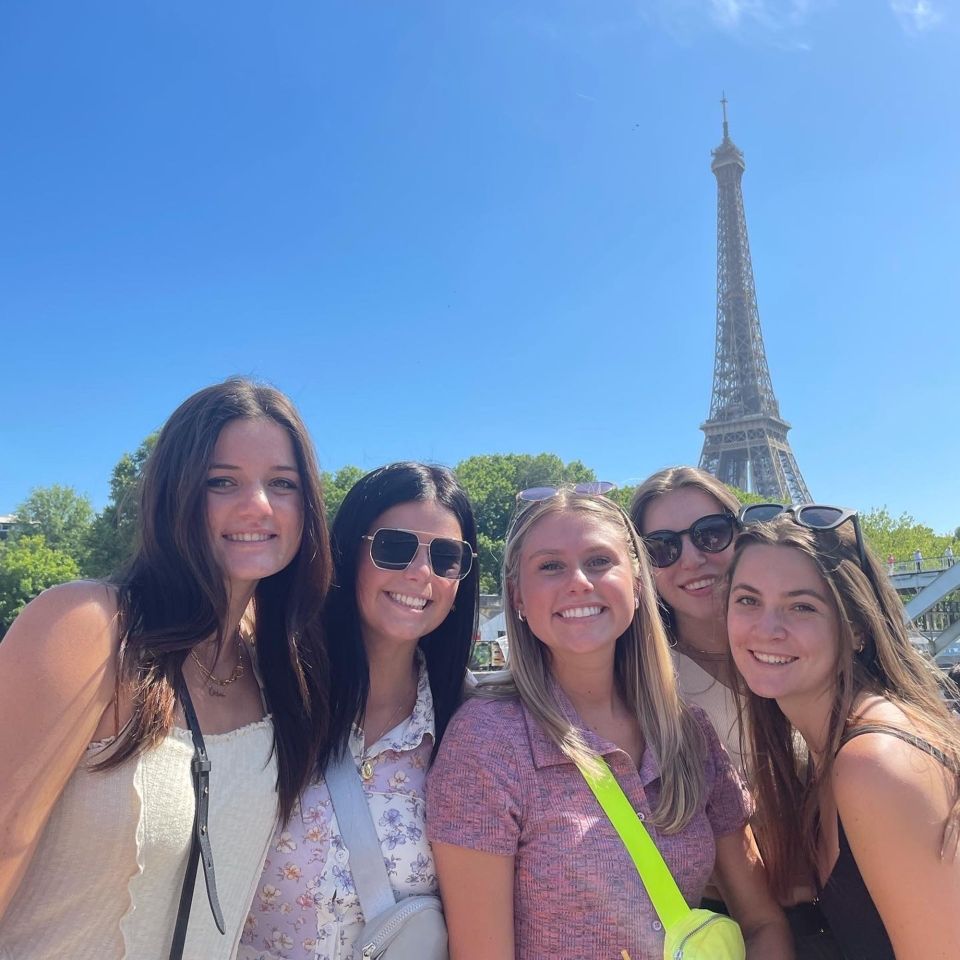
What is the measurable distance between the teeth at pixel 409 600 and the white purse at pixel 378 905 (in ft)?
2.19

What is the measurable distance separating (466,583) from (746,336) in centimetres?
6119

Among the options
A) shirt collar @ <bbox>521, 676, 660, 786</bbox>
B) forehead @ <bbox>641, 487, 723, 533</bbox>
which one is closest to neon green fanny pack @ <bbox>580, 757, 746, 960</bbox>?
shirt collar @ <bbox>521, 676, 660, 786</bbox>

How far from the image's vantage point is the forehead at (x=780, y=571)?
2.71 metres

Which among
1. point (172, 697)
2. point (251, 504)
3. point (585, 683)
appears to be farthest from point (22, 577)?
point (585, 683)

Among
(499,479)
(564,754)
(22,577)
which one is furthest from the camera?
(499,479)

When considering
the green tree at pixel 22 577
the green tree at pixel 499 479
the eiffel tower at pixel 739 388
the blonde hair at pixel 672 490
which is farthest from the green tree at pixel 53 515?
the blonde hair at pixel 672 490

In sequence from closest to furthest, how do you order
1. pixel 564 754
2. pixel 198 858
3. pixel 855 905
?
pixel 198 858
pixel 855 905
pixel 564 754

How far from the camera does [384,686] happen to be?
2.96 meters

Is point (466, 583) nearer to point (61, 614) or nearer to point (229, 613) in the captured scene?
point (229, 613)

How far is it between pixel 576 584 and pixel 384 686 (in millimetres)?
870

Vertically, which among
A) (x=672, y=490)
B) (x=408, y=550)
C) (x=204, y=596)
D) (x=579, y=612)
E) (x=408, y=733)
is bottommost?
(x=408, y=733)

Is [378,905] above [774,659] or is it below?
below

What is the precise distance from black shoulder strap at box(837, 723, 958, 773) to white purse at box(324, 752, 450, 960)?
1361 mm

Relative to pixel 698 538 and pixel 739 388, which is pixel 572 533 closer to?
pixel 698 538
